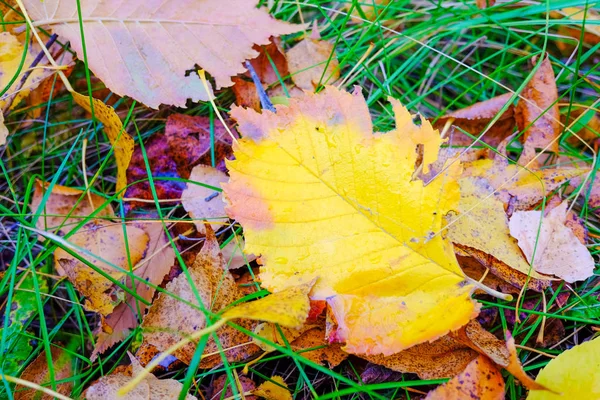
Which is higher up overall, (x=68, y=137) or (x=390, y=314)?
(x=68, y=137)

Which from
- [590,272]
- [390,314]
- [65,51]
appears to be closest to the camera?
[390,314]

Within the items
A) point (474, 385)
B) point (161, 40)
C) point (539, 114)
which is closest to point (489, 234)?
point (474, 385)

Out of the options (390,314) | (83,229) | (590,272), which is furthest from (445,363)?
(83,229)

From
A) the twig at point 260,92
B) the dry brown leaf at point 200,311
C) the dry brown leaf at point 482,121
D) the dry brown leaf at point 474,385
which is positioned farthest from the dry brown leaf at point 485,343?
the twig at point 260,92

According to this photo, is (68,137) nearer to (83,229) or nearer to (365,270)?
(83,229)

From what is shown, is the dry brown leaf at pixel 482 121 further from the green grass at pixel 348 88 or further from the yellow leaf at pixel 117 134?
the yellow leaf at pixel 117 134

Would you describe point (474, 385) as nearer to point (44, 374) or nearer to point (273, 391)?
point (273, 391)
